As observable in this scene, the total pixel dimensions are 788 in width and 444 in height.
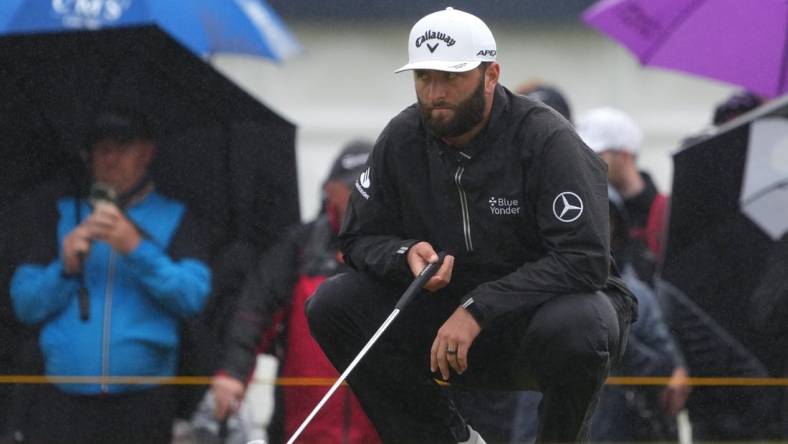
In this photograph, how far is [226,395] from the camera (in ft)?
20.6

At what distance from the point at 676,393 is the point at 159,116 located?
206cm

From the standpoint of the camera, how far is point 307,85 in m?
13.3

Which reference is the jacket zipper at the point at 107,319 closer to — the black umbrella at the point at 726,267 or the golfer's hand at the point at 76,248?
the golfer's hand at the point at 76,248

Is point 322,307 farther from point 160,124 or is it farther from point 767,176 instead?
point 767,176

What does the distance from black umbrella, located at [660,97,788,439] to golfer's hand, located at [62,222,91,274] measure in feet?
6.72

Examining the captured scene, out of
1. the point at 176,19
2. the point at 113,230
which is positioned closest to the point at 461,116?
the point at 113,230

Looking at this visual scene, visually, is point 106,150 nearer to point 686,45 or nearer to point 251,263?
point 251,263

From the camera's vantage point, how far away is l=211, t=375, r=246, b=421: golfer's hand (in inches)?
247

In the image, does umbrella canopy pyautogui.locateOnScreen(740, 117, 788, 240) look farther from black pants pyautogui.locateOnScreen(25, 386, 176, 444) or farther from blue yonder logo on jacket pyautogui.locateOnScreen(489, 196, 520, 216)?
black pants pyautogui.locateOnScreen(25, 386, 176, 444)

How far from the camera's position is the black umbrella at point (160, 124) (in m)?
6.55

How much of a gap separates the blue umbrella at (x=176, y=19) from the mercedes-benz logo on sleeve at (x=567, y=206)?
8.11 ft

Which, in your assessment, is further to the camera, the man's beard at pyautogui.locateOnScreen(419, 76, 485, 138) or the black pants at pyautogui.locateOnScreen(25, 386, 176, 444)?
the black pants at pyautogui.locateOnScreen(25, 386, 176, 444)

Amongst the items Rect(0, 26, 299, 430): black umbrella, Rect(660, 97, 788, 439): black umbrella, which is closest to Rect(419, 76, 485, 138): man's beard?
Rect(0, 26, 299, 430): black umbrella

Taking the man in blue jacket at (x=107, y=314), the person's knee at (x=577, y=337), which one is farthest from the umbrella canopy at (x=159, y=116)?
the person's knee at (x=577, y=337)
